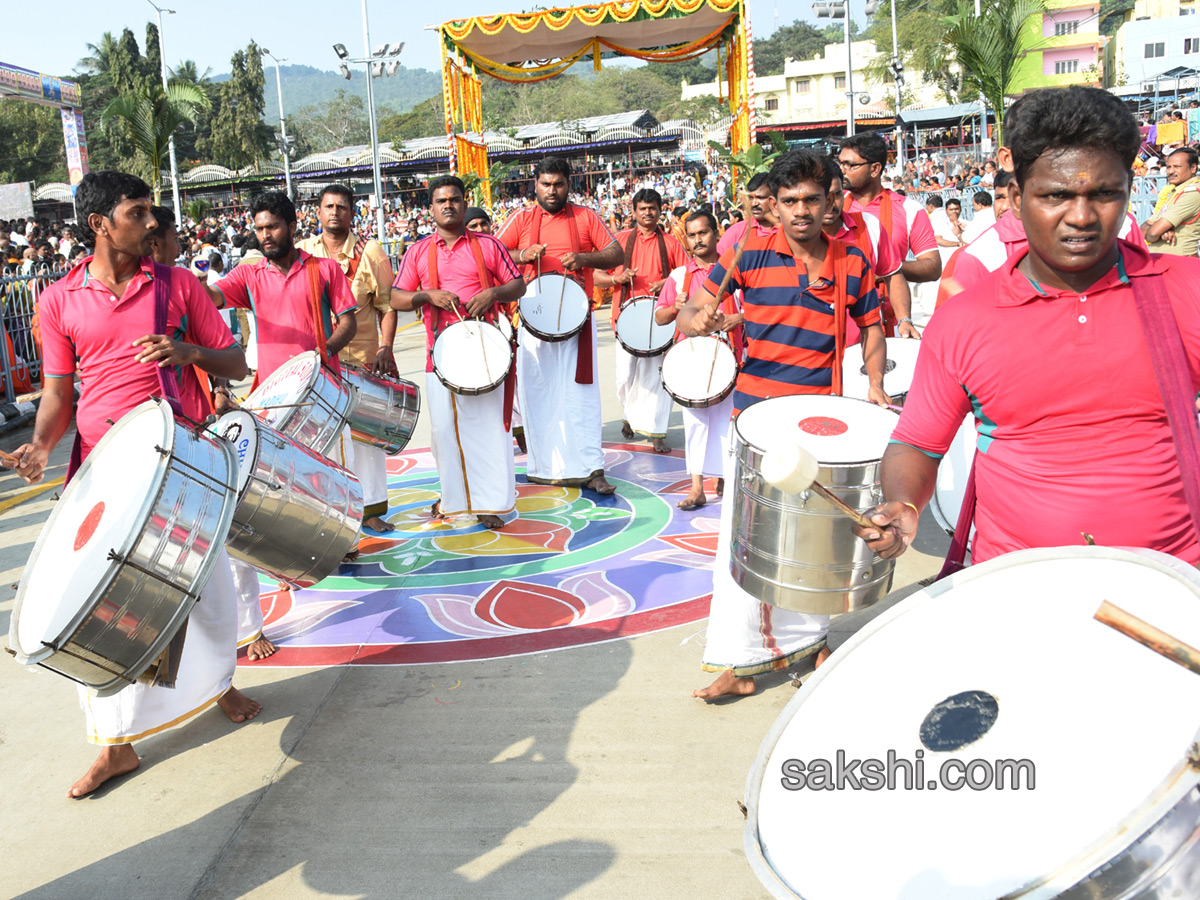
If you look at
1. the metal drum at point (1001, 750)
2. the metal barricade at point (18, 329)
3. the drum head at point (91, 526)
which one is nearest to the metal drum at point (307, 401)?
the drum head at point (91, 526)

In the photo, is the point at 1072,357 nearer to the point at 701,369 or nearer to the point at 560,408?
the point at 701,369

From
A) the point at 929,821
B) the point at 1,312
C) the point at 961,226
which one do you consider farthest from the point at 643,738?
the point at 961,226

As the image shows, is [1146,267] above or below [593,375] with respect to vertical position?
above

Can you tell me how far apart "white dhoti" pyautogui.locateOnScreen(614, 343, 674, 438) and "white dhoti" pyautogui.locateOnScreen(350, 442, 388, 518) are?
2.53 metres

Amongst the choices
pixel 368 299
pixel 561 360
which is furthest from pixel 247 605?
pixel 561 360

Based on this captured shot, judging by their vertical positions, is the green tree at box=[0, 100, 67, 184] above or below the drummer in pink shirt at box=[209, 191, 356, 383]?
above

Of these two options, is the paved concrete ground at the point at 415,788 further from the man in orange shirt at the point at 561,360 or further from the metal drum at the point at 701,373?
the man in orange shirt at the point at 561,360

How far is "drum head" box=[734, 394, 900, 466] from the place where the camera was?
3156 mm

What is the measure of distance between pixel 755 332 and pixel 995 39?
1439 cm

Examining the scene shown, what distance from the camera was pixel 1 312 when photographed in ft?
35.7

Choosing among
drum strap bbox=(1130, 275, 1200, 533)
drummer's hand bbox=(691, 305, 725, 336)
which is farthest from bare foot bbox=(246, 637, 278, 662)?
drum strap bbox=(1130, 275, 1200, 533)

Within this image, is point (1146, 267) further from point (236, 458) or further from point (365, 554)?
point (365, 554)

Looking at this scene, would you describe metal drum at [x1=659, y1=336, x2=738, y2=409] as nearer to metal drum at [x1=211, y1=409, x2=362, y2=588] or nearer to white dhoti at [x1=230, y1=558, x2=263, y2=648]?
metal drum at [x1=211, y1=409, x2=362, y2=588]

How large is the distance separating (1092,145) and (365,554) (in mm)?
4671
